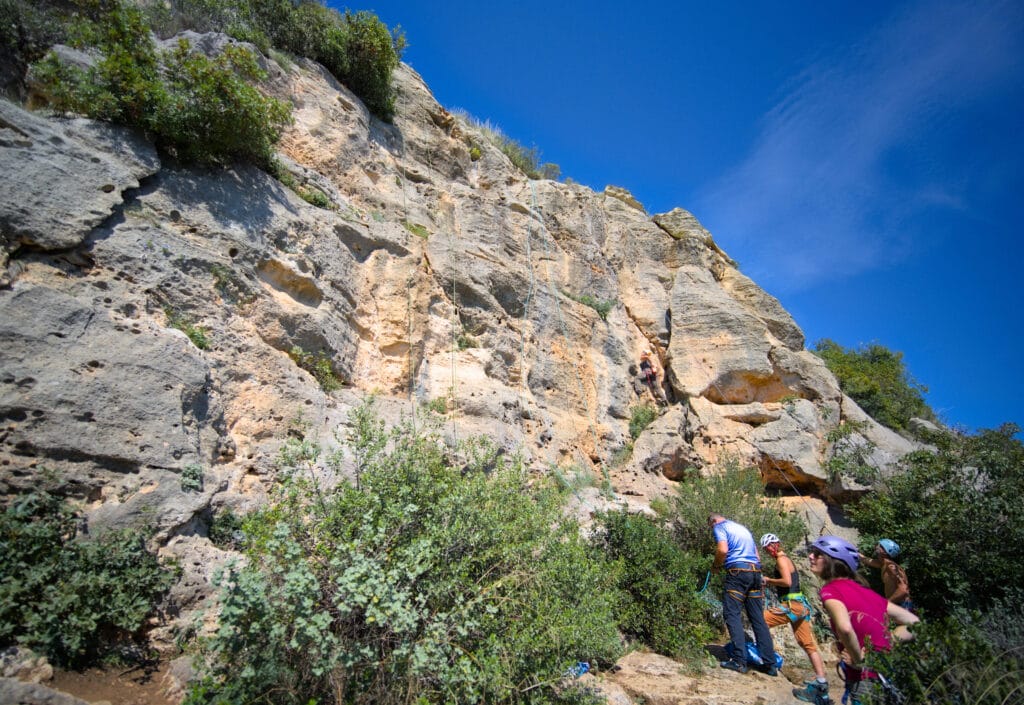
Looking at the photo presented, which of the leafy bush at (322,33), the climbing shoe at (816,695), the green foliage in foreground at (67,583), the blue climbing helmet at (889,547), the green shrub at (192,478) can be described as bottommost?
the green foliage in foreground at (67,583)

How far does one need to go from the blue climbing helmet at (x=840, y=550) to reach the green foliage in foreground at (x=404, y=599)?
1950 millimetres

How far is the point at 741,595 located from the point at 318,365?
6.10 meters

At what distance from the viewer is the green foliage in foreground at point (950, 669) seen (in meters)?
2.66

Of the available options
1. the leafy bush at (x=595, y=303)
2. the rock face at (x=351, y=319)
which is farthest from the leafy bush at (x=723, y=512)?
the leafy bush at (x=595, y=303)

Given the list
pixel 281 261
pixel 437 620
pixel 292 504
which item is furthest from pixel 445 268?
pixel 437 620

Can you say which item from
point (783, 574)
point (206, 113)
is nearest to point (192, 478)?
point (206, 113)

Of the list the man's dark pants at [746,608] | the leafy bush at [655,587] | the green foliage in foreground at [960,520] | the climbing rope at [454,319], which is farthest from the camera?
the climbing rope at [454,319]

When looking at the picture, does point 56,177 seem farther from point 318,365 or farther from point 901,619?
point 901,619

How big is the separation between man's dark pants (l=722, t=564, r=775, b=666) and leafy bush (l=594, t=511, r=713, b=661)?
647 mm

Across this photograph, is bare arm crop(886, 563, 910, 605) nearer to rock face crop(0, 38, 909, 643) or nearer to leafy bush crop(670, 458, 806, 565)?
leafy bush crop(670, 458, 806, 565)

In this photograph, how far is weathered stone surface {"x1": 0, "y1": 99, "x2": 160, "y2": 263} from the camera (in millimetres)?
4551

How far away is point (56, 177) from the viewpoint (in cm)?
488

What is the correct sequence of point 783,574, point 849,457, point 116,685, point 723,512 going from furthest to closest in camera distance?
point 849,457 < point 723,512 < point 783,574 < point 116,685

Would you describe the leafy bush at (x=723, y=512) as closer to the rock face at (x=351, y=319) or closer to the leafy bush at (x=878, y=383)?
the rock face at (x=351, y=319)
